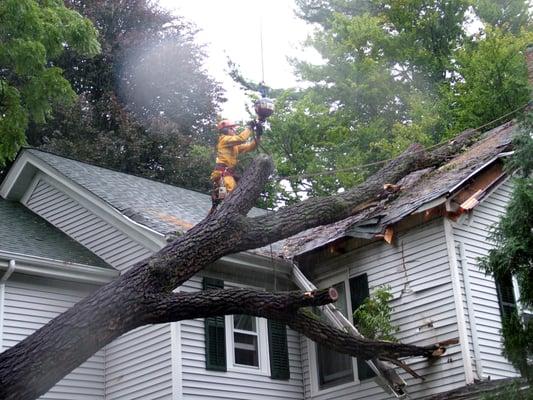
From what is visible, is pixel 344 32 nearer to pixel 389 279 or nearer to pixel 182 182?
pixel 182 182

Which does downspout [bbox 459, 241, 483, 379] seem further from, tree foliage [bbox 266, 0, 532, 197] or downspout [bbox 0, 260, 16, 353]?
tree foliage [bbox 266, 0, 532, 197]

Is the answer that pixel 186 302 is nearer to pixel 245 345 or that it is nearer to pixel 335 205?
pixel 335 205

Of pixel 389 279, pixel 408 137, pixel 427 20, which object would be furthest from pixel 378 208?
pixel 427 20

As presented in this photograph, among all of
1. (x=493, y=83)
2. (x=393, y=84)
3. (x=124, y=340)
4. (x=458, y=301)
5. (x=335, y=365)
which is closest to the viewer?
(x=458, y=301)

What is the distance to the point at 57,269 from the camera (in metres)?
13.7

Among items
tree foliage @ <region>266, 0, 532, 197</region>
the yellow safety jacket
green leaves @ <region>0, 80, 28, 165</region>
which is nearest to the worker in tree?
the yellow safety jacket

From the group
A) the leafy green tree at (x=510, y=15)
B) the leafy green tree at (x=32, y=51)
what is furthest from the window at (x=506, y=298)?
the leafy green tree at (x=510, y=15)

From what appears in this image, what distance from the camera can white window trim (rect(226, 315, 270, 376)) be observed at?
1390 centimetres

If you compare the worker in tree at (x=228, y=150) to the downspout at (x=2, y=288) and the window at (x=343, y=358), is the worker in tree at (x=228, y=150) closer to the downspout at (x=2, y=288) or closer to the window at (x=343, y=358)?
the window at (x=343, y=358)

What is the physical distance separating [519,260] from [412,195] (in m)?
4.84

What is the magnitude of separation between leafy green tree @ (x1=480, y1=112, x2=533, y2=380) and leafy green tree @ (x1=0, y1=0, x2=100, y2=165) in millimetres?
7621

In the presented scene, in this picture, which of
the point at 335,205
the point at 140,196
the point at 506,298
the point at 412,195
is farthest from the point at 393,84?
the point at 335,205

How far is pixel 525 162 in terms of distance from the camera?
32.7 feet

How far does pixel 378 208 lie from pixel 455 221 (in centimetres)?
162
